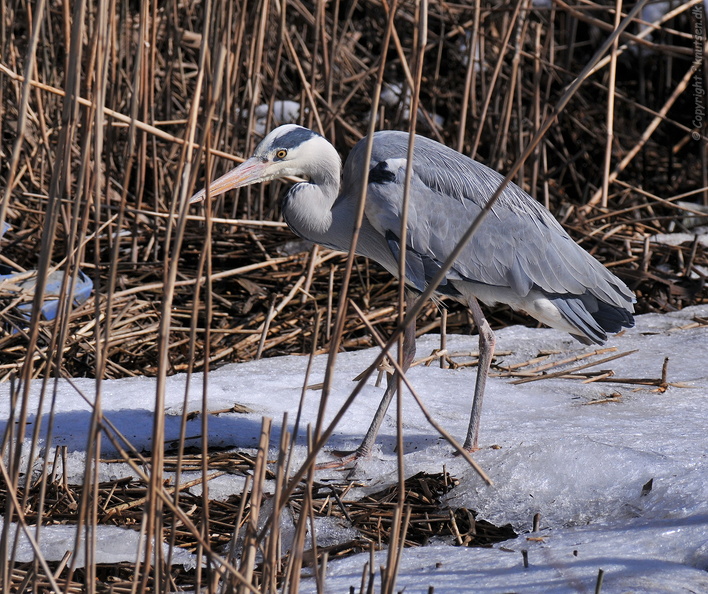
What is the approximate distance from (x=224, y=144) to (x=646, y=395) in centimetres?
240

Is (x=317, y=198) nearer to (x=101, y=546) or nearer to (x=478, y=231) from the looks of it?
(x=478, y=231)

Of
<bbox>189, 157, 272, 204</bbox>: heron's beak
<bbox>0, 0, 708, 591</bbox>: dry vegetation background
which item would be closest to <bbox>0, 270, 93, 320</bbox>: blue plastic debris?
<bbox>0, 0, 708, 591</bbox>: dry vegetation background

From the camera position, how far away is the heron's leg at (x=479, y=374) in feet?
8.99

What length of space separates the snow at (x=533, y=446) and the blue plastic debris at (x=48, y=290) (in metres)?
0.64

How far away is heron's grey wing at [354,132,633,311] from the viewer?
2.93 meters

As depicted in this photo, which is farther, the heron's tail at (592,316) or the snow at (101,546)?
the heron's tail at (592,316)

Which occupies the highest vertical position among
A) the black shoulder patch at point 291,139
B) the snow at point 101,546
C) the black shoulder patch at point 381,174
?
the black shoulder patch at point 291,139

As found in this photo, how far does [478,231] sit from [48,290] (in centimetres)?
193

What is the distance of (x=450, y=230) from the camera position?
2953 mm

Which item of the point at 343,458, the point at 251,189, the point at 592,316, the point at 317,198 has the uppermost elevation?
the point at 317,198

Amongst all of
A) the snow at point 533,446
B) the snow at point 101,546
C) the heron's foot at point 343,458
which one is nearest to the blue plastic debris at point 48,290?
the snow at point 533,446

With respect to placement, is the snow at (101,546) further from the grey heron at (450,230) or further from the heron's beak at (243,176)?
the heron's beak at (243,176)

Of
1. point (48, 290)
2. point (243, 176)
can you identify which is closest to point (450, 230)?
point (243, 176)

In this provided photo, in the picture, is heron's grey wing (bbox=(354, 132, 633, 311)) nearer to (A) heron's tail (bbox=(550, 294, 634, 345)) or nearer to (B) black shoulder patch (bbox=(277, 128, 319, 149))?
(A) heron's tail (bbox=(550, 294, 634, 345))
